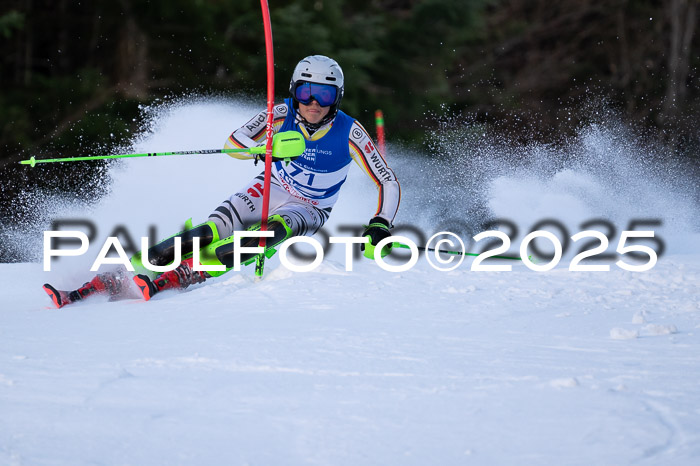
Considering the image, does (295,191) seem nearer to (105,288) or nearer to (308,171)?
(308,171)

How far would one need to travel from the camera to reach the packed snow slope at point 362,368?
2629 millimetres

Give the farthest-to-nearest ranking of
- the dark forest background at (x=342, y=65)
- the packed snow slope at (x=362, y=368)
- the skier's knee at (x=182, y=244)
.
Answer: the dark forest background at (x=342, y=65) < the skier's knee at (x=182, y=244) < the packed snow slope at (x=362, y=368)

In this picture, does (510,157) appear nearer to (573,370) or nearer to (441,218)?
(441,218)

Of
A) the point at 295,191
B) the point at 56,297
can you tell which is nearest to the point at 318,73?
the point at 295,191

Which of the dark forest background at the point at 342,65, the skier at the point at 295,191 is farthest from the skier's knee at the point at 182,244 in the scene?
the dark forest background at the point at 342,65

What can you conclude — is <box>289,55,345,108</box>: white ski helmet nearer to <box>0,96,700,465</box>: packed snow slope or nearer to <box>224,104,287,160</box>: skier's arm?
<box>224,104,287,160</box>: skier's arm

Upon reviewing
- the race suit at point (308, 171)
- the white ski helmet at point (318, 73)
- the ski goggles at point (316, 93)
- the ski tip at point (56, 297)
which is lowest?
the ski tip at point (56, 297)

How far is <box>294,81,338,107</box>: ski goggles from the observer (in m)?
5.30

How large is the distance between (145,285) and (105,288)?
0.36 m

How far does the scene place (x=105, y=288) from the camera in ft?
17.1

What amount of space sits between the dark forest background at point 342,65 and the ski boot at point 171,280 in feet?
25.7

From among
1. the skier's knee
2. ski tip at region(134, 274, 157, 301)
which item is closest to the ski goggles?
the skier's knee

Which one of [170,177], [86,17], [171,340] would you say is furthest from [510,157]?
[86,17]

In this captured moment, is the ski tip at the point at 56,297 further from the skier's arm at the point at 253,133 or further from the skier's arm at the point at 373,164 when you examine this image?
the skier's arm at the point at 373,164
